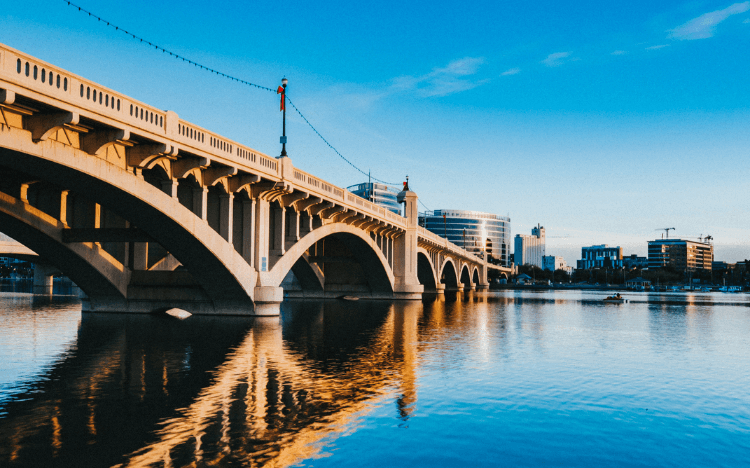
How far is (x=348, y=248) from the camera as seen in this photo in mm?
69188

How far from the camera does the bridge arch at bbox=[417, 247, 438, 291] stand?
98.1m

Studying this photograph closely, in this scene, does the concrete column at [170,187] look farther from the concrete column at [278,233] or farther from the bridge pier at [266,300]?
the concrete column at [278,233]

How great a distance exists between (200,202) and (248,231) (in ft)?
18.2

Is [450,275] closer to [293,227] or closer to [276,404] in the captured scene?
[293,227]

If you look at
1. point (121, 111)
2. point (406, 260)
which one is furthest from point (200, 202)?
point (406, 260)

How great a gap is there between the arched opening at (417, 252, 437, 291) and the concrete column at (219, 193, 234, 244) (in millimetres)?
64133

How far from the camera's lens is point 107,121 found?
2253 centimetres

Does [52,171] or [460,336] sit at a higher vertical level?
[52,171]

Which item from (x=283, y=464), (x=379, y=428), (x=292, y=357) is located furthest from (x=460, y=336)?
(x=283, y=464)

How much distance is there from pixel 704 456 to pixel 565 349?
52.5ft

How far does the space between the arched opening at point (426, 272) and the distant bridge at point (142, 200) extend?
1813 inches

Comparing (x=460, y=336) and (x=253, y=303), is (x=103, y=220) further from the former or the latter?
(x=460, y=336)

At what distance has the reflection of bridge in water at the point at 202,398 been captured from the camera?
35.1 ft

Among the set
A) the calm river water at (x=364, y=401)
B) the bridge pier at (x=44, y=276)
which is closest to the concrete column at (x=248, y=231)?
the calm river water at (x=364, y=401)
